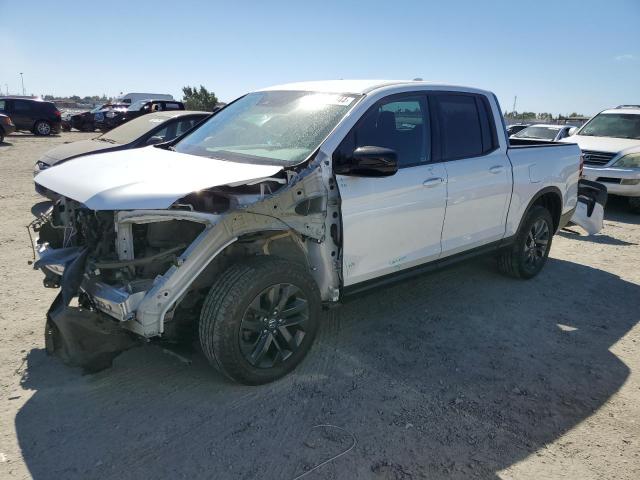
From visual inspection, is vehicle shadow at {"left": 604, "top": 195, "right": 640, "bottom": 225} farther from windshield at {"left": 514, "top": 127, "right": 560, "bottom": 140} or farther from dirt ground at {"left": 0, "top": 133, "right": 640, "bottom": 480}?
dirt ground at {"left": 0, "top": 133, "right": 640, "bottom": 480}

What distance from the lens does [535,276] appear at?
571 cm

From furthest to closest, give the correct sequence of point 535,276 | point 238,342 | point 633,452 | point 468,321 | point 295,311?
point 535,276
point 468,321
point 295,311
point 238,342
point 633,452

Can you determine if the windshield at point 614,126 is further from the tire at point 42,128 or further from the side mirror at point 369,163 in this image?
the tire at point 42,128

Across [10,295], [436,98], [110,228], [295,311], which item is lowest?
[10,295]

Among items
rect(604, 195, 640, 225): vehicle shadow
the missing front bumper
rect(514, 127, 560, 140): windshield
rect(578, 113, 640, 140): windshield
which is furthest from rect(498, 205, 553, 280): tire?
rect(514, 127, 560, 140): windshield

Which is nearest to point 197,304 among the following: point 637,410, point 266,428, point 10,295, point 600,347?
point 266,428

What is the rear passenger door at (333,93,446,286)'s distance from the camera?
11.3 feet

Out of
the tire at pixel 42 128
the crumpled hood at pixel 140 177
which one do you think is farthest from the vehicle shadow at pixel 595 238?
the tire at pixel 42 128

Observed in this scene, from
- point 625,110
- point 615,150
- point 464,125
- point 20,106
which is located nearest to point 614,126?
point 625,110

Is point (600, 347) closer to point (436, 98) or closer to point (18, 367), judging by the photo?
point (436, 98)

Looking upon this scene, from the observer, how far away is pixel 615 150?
9578mm

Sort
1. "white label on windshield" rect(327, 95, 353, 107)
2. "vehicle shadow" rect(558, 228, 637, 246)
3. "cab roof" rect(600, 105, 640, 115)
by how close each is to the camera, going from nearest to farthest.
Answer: "white label on windshield" rect(327, 95, 353, 107), "vehicle shadow" rect(558, 228, 637, 246), "cab roof" rect(600, 105, 640, 115)

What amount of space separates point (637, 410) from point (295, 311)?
2.31 meters

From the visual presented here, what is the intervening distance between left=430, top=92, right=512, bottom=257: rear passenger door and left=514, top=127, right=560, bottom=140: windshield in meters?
9.90
